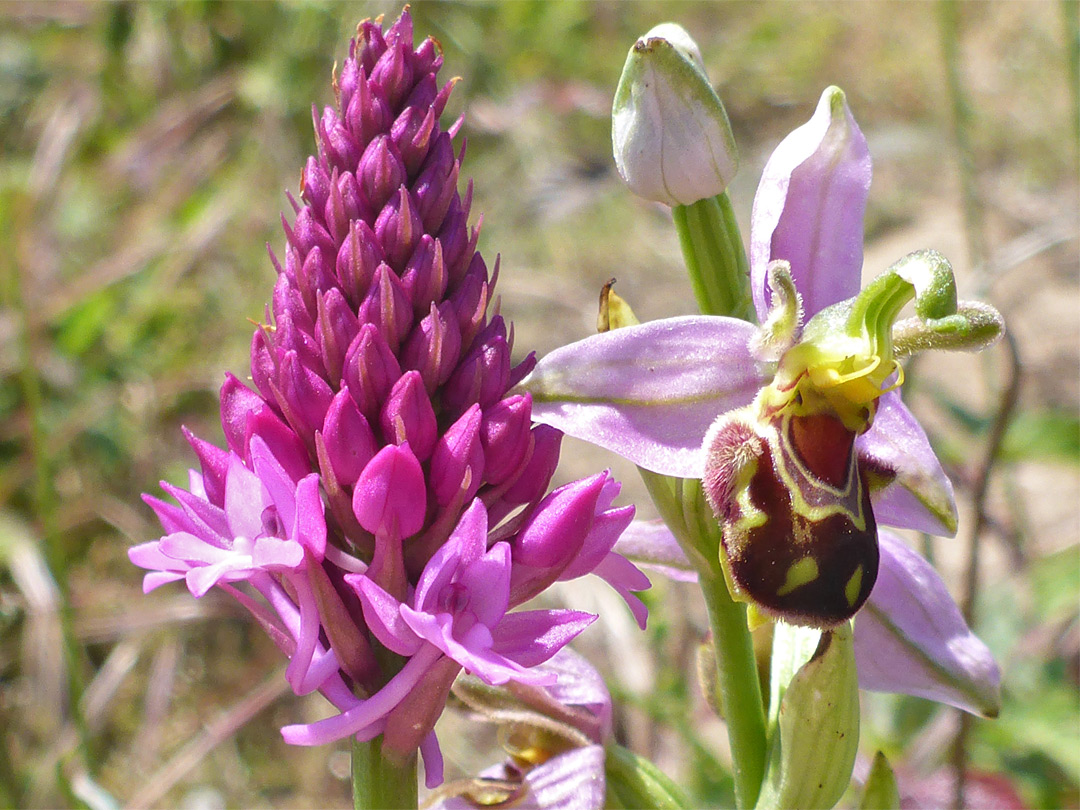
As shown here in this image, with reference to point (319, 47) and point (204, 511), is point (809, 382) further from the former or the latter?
point (319, 47)

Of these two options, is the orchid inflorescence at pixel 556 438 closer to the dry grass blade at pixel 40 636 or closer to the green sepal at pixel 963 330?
the green sepal at pixel 963 330

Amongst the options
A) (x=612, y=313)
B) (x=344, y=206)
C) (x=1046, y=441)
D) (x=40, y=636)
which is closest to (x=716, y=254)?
(x=612, y=313)

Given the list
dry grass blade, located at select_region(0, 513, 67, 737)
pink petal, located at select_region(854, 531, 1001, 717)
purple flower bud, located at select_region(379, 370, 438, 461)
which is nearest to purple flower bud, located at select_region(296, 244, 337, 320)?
purple flower bud, located at select_region(379, 370, 438, 461)

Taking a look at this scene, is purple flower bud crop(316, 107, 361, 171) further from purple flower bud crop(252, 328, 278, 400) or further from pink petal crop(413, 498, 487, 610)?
pink petal crop(413, 498, 487, 610)

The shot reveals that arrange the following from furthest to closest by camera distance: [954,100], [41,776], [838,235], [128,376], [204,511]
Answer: [128,376], [41,776], [954,100], [838,235], [204,511]

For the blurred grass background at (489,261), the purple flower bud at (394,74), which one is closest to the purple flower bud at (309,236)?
the purple flower bud at (394,74)

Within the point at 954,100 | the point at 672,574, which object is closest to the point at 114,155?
the point at 954,100
